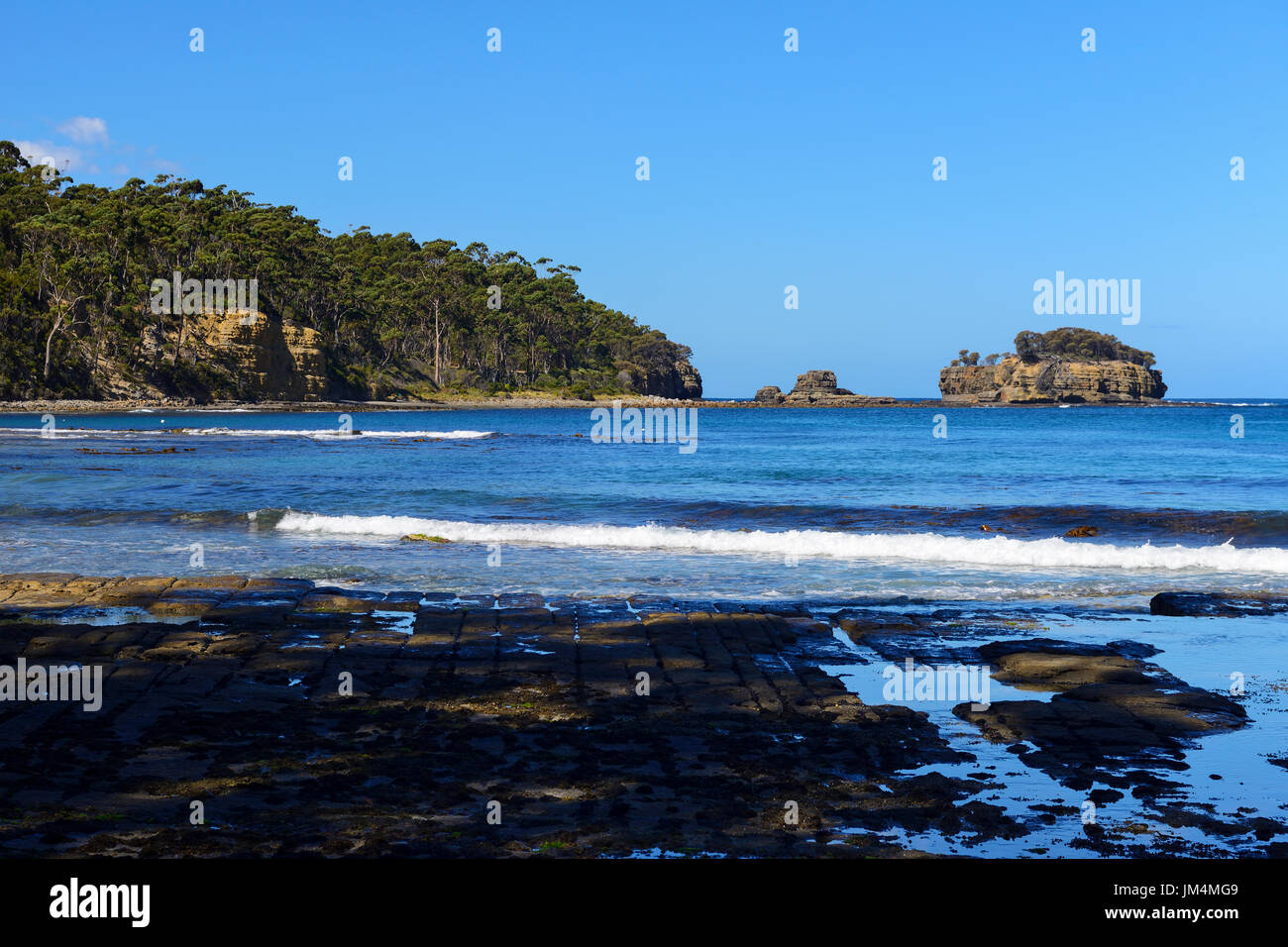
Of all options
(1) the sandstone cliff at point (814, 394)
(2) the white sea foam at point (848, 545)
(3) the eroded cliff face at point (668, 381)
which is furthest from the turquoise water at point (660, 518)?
(1) the sandstone cliff at point (814, 394)

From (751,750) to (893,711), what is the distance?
4.96ft

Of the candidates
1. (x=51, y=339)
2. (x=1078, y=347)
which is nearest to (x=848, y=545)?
(x=51, y=339)

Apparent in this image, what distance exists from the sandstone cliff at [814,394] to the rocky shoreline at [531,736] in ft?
526

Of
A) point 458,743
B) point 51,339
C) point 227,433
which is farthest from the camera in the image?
point 51,339

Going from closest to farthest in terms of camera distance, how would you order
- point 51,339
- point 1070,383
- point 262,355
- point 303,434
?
point 303,434
point 51,339
point 262,355
point 1070,383

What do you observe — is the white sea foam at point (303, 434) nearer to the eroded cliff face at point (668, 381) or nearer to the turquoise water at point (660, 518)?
the turquoise water at point (660, 518)

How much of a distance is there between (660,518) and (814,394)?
154 metres

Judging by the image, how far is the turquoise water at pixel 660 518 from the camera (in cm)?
1495

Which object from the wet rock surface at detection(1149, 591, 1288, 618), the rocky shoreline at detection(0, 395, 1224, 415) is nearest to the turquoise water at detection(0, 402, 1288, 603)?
the wet rock surface at detection(1149, 591, 1288, 618)

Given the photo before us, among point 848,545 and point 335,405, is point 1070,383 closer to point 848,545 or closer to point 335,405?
point 335,405

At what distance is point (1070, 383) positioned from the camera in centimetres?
15100

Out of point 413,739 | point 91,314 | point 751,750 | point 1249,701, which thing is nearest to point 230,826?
point 413,739

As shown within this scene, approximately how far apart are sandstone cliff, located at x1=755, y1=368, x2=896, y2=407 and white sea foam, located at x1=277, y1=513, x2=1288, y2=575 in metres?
151

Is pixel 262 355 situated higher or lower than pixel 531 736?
higher
